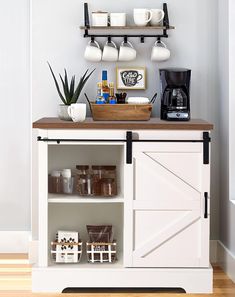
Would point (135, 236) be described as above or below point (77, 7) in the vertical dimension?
below

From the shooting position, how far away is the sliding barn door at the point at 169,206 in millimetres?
4195

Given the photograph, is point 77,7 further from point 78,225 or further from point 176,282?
point 176,282

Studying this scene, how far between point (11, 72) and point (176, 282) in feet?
6.02

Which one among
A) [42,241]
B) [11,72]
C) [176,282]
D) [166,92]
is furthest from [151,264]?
[11,72]

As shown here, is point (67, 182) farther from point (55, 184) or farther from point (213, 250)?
point (213, 250)

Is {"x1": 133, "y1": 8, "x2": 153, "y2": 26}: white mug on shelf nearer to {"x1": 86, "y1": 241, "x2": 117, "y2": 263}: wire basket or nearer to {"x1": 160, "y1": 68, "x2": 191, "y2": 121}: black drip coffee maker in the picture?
{"x1": 160, "y1": 68, "x2": 191, "y2": 121}: black drip coffee maker

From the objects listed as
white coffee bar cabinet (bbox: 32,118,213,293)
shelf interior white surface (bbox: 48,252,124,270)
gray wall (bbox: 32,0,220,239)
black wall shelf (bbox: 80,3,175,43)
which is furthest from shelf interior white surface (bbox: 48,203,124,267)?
black wall shelf (bbox: 80,3,175,43)

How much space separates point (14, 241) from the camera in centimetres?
502

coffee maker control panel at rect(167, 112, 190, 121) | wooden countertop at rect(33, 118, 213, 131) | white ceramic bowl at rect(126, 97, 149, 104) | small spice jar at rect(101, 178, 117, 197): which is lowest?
small spice jar at rect(101, 178, 117, 197)

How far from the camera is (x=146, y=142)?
4.19m

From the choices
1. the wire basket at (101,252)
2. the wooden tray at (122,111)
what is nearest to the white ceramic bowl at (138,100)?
the wooden tray at (122,111)

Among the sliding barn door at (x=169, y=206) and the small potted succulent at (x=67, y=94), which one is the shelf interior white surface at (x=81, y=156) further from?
the sliding barn door at (x=169, y=206)

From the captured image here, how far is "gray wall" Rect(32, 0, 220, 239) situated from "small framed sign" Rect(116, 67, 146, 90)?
1.9 inches

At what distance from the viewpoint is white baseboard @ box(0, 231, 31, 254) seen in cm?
502
